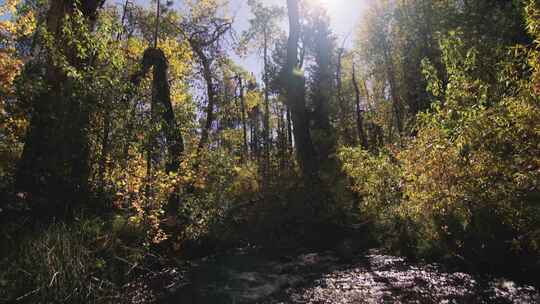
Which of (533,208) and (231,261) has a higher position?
(533,208)

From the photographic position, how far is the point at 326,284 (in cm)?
687

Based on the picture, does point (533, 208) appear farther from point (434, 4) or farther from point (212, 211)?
point (434, 4)

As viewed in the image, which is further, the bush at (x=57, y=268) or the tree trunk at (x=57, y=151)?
the tree trunk at (x=57, y=151)

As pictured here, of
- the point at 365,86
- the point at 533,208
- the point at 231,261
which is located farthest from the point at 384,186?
the point at 365,86

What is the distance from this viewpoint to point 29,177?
606cm

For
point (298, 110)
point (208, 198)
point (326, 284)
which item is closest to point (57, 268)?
point (326, 284)

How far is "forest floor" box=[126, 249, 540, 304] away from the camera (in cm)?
544

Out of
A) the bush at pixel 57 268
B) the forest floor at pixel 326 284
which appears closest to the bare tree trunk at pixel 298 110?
the forest floor at pixel 326 284

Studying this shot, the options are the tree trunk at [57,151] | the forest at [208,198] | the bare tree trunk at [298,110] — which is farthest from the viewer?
the bare tree trunk at [298,110]

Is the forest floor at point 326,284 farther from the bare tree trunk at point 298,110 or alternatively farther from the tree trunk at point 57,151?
the bare tree trunk at point 298,110

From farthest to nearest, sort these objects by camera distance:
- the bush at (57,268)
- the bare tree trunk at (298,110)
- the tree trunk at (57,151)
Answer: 1. the bare tree trunk at (298,110)
2. the tree trunk at (57,151)
3. the bush at (57,268)

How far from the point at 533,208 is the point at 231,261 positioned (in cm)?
726

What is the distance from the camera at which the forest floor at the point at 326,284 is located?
5441 millimetres

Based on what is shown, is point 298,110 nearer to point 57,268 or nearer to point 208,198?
point 208,198
